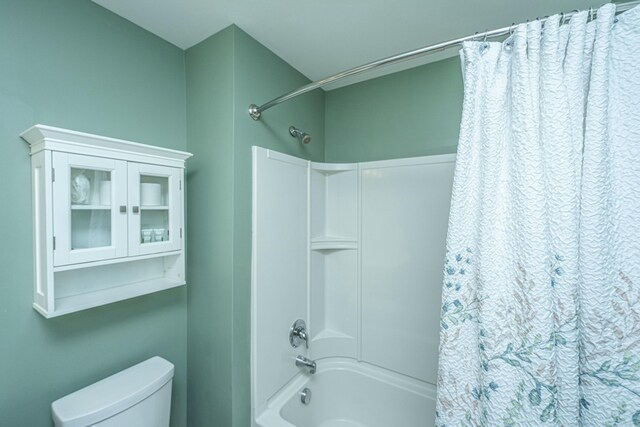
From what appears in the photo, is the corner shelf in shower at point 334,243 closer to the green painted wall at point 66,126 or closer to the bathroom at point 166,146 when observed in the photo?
the bathroom at point 166,146

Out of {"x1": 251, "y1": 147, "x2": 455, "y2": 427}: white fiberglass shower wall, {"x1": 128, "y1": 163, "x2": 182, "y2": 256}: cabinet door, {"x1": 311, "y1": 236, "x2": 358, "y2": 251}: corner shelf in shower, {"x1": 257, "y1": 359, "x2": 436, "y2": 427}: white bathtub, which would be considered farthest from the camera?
{"x1": 311, "y1": 236, "x2": 358, "y2": 251}: corner shelf in shower

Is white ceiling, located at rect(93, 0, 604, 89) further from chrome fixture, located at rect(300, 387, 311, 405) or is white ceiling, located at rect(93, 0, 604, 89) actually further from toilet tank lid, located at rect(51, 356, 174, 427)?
chrome fixture, located at rect(300, 387, 311, 405)

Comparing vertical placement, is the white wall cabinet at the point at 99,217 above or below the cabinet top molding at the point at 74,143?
below

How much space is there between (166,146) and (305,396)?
5.52 feet

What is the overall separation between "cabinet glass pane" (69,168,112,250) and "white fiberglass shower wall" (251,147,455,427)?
1.95ft

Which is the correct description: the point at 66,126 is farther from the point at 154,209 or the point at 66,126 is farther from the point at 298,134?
the point at 298,134

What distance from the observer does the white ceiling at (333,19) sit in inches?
42.8

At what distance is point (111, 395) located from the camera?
959 mm

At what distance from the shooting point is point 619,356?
593mm

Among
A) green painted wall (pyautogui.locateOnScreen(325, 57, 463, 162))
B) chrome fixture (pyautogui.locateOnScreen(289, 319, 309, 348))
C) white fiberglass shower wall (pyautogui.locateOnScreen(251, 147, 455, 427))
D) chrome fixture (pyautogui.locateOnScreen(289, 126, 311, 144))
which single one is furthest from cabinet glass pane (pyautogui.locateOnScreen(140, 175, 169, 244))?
green painted wall (pyautogui.locateOnScreen(325, 57, 463, 162))

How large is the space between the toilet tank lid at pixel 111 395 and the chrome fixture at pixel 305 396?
80cm

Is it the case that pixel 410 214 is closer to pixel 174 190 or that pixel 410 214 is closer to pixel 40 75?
pixel 174 190

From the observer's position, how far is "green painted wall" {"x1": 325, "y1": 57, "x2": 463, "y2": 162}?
1522 millimetres

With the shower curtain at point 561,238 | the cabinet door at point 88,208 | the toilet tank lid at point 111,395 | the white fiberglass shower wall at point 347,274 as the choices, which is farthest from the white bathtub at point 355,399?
the cabinet door at point 88,208
